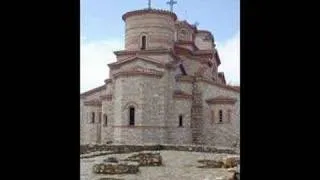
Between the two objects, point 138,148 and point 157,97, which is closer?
point 138,148

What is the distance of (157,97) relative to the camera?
80.6 ft

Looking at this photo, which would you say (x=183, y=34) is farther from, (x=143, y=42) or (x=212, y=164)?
(x=212, y=164)

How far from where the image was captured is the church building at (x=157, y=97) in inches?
951

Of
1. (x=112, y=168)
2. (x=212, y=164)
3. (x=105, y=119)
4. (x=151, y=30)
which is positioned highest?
(x=151, y=30)

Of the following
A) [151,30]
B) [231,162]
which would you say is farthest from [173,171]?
[151,30]

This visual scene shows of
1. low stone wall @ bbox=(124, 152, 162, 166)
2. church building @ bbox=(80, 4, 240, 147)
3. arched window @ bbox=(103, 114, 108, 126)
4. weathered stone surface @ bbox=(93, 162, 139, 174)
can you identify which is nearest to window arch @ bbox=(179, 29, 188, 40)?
church building @ bbox=(80, 4, 240, 147)

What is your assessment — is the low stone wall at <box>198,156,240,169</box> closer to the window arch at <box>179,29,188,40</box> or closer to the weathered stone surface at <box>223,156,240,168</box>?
the weathered stone surface at <box>223,156,240,168</box>

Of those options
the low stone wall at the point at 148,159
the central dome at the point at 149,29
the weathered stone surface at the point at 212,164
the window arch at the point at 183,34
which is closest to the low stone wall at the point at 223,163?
the weathered stone surface at the point at 212,164

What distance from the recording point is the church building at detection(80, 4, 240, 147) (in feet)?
79.3

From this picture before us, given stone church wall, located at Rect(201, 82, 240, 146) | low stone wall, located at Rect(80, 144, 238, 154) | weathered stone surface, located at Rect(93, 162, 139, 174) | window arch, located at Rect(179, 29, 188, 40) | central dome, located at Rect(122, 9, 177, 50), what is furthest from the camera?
window arch, located at Rect(179, 29, 188, 40)

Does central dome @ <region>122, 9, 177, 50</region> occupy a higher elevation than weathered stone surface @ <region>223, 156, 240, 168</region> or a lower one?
higher
